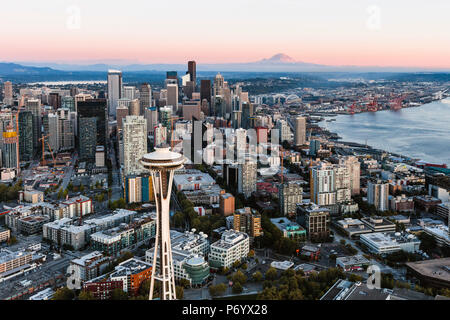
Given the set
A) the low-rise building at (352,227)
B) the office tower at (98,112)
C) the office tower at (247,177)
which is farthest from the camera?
the office tower at (98,112)

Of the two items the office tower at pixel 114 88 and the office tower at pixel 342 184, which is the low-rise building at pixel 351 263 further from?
the office tower at pixel 114 88

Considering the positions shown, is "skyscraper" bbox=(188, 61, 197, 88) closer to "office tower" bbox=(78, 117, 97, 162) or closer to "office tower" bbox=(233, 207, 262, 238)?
"office tower" bbox=(78, 117, 97, 162)

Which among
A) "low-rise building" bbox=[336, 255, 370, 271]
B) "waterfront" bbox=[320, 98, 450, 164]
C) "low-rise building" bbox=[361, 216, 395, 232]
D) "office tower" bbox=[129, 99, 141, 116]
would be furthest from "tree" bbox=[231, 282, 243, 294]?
"office tower" bbox=[129, 99, 141, 116]

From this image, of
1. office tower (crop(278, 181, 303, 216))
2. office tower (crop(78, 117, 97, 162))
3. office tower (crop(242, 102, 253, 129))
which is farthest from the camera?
office tower (crop(242, 102, 253, 129))

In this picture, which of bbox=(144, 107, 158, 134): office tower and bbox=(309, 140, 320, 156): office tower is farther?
bbox=(144, 107, 158, 134): office tower

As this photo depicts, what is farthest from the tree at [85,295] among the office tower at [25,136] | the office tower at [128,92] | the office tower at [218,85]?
the office tower at [128,92]
